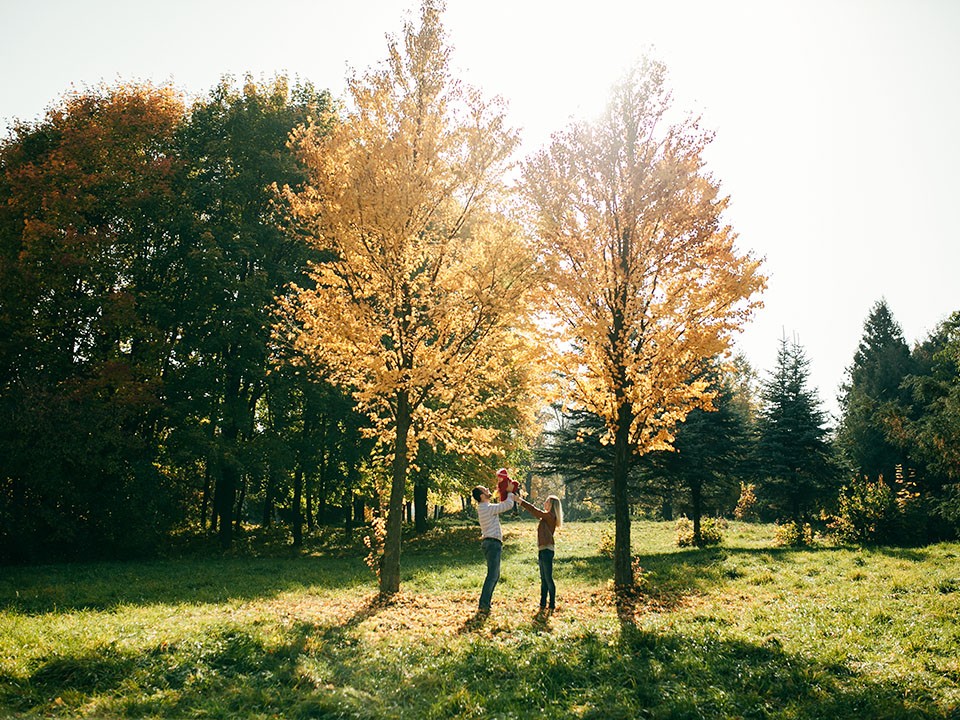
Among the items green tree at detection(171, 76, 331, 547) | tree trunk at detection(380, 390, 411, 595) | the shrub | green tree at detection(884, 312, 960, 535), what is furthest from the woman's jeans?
green tree at detection(884, 312, 960, 535)

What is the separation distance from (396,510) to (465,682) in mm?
A: 5060

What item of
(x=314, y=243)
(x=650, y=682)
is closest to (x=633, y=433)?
(x=650, y=682)

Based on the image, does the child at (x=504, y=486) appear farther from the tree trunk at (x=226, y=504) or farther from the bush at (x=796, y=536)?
the tree trunk at (x=226, y=504)

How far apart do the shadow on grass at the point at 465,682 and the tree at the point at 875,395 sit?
31.4m

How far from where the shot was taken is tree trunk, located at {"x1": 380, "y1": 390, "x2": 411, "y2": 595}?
10625mm

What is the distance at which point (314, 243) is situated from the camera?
35.5 ft

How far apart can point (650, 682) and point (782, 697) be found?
127 centimetres

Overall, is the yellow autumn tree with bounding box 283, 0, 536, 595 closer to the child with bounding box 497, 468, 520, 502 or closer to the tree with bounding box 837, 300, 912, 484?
the child with bounding box 497, 468, 520, 502

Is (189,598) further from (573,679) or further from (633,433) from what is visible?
(633,433)

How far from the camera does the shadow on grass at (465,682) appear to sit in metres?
5.31

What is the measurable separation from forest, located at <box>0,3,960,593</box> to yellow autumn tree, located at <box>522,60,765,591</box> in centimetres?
5

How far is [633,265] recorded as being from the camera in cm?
1038

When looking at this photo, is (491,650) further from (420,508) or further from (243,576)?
(420,508)

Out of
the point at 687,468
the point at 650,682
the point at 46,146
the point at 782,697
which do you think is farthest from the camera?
the point at 687,468
